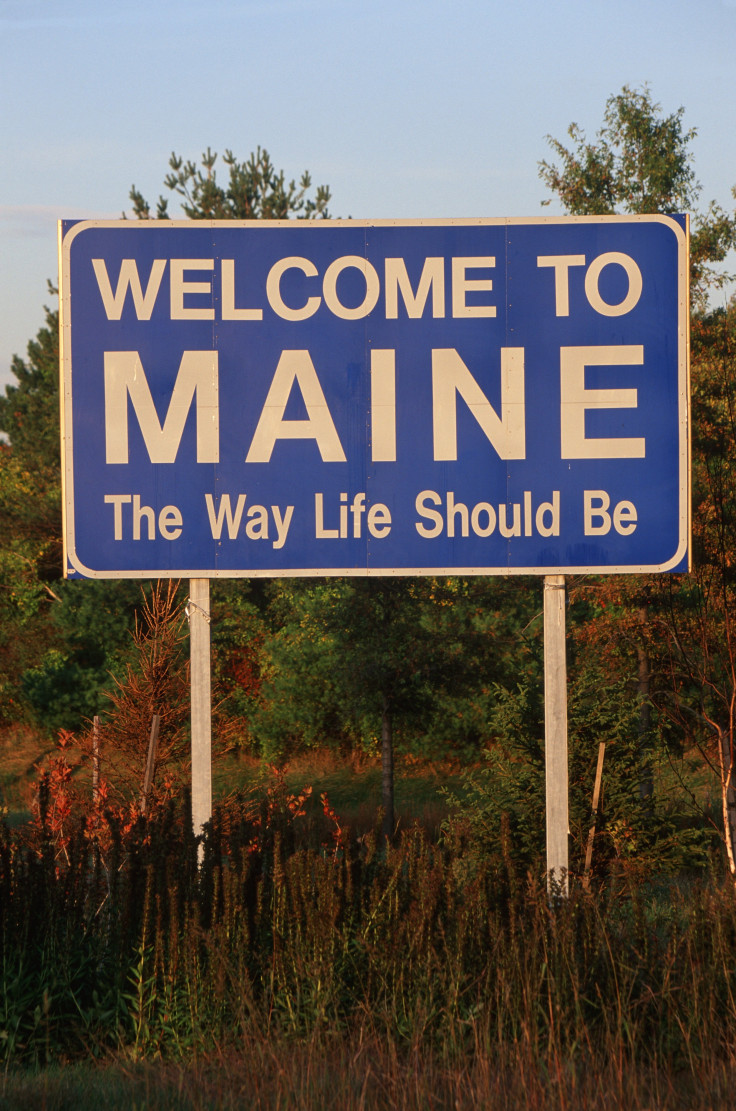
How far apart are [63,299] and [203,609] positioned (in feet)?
7.75

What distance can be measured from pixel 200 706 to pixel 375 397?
2442mm

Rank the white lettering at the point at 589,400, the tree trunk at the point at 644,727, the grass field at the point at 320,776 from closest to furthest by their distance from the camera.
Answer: the white lettering at the point at 589,400, the tree trunk at the point at 644,727, the grass field at the point at 320,776

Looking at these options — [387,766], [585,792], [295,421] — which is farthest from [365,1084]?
[387,766]

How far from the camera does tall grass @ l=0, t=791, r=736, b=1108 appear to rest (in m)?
4.23

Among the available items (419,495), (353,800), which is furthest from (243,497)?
(353,800)

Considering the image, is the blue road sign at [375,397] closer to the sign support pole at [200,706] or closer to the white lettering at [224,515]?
the white lettering at [224,515]

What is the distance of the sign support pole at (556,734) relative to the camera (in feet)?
23.1

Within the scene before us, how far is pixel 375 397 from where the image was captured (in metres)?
7.34

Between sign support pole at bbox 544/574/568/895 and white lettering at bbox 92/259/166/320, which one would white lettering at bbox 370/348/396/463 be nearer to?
sign support pole at bbox 544/574/568/895

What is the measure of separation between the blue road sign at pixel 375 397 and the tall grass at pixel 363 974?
7.38 feet

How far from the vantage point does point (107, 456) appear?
7.28 meters

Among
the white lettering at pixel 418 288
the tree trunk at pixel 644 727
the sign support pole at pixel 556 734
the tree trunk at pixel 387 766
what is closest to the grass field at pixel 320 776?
the tree trunk at pixel 387 766

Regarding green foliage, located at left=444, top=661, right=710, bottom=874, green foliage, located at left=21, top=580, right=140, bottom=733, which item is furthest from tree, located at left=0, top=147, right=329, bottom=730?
green foliage, located at left=444, top=661, right=710, bottom=874

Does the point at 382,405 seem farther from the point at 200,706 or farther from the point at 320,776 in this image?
the point at 320,776
